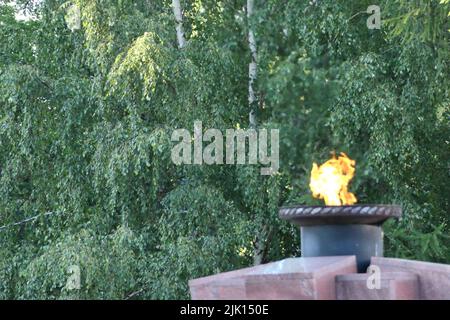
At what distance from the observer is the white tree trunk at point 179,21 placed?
14805 mm

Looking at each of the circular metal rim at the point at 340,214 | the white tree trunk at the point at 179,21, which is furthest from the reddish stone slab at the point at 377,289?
the white tree trunk at the point at 179,21

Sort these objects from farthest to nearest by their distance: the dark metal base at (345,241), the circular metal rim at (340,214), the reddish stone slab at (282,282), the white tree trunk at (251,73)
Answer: the white tree trunk at (251,73)
the dark metal base at (345,241)
the circular metal rim at (340,214)
the reddish stone slab at (282,282)

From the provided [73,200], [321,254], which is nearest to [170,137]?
[73,200]

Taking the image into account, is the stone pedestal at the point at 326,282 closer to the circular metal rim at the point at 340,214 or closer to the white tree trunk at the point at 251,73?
the circular metal rim at the point at 340,214

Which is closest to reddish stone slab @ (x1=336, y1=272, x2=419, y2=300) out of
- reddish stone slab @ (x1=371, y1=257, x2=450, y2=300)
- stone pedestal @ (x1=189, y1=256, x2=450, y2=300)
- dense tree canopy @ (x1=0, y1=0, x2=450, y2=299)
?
stone pedestal @ (x1=189, y1=256, x2=450, y2=300)

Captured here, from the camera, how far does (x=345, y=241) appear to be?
7.75m

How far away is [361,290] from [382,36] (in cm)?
816

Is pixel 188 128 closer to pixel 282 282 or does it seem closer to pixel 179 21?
pixel 179 21

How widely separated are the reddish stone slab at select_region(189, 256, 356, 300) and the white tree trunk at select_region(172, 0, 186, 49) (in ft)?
25.2

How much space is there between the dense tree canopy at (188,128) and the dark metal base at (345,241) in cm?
472

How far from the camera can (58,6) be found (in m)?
15.0

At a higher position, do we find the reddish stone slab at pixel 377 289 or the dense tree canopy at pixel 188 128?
the dense tree canopy at pixel 188 128

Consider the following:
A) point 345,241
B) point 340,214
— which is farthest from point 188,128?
point 340,214

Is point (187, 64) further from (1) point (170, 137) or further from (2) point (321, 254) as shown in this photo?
(2) point (321, 254)
